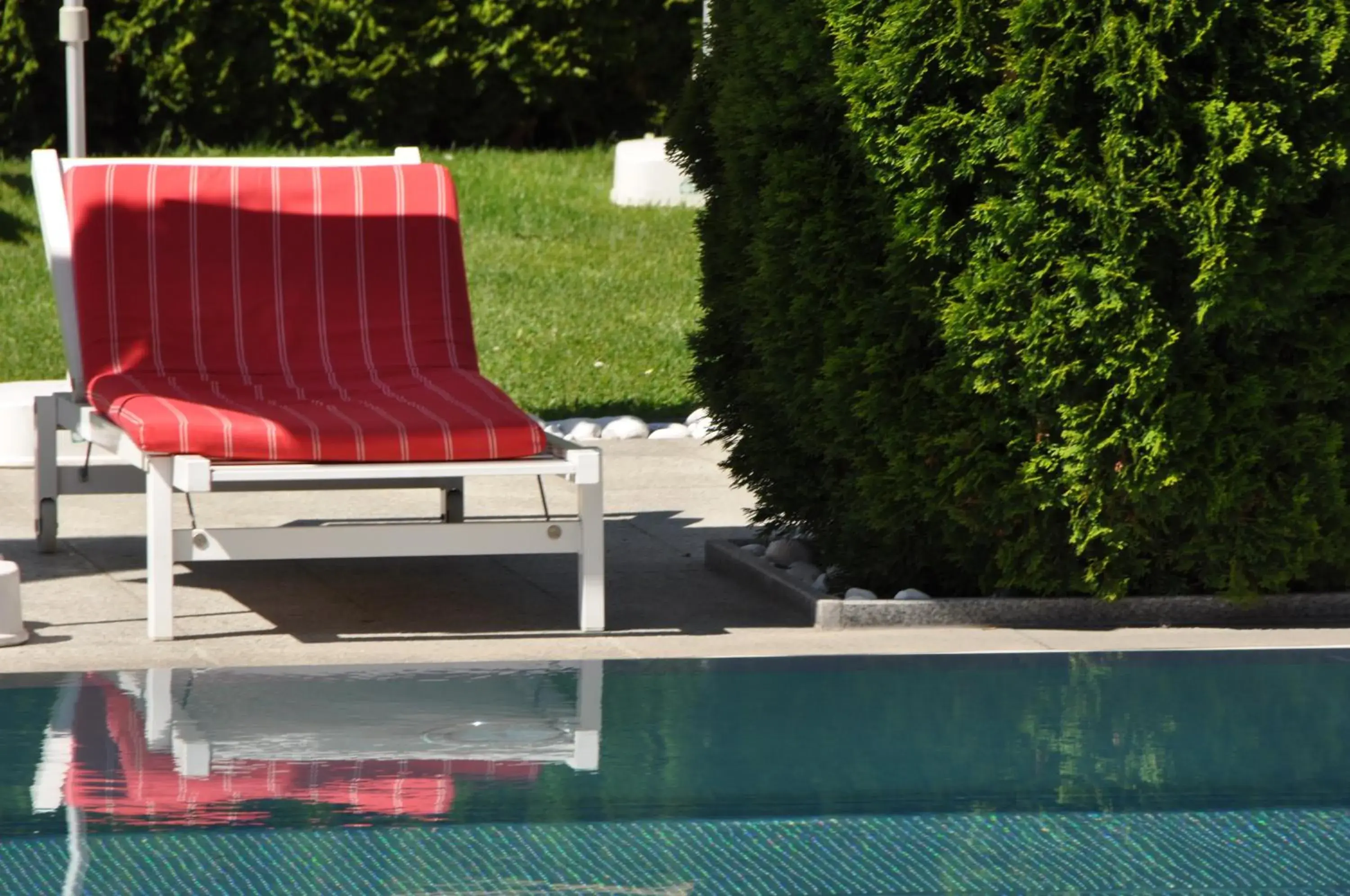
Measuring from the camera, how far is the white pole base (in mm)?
5574

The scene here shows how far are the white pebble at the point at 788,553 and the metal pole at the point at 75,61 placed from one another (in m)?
3.51

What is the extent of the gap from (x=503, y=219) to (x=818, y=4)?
8.88 metres

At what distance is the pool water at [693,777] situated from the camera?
3818mm

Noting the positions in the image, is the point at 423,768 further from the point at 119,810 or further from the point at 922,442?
the point at 922,442

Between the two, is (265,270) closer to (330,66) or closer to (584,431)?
(584,431)

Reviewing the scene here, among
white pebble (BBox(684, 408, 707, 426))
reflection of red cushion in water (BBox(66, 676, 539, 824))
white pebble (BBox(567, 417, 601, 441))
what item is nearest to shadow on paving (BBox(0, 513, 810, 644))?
reflection of red cushion in water (BBox(66, 676, 539, 824))

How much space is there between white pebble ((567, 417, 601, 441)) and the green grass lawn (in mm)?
505

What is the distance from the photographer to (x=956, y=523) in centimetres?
591

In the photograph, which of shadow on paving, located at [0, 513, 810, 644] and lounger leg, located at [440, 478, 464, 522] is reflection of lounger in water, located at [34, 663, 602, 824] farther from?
lounger leg, located at [440, 478, 464, 522]

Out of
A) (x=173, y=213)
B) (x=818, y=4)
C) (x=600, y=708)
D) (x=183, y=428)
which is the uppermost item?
(x=818, y=4)

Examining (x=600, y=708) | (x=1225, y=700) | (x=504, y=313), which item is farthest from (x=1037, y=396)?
(x=504, y=313)

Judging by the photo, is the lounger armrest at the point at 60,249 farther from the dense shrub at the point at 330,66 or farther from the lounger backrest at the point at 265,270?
the dense shrub at the point at 330,66

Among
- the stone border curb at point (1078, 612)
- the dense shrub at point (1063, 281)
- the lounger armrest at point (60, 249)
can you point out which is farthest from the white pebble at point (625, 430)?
the stone border curb at point (1078, 612)

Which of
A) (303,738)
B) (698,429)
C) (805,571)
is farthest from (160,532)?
(698,429)
